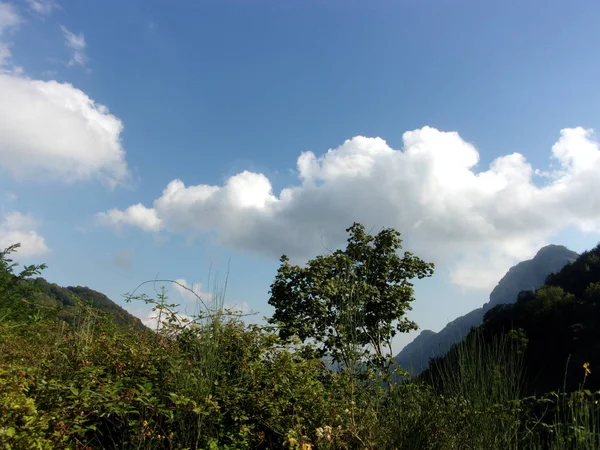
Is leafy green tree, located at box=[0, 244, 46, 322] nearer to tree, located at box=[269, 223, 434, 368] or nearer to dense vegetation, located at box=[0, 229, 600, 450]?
dense vegetation, located at box=[0, 229, 600, 450]

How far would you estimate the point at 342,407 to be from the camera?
3723 mm

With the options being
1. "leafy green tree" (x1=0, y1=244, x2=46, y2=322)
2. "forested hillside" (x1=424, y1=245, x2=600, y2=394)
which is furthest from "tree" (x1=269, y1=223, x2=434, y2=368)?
"forested hillside" (x1=424, y1=245, x2=600, y2=394)

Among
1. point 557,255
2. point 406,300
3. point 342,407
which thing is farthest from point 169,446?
point 557,255

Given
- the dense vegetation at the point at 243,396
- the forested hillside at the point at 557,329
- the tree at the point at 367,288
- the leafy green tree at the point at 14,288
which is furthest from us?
the forested hillside at the point at 557,329

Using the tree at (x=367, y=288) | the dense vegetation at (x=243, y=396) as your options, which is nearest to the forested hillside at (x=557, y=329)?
the tree at (x=367, y=288)

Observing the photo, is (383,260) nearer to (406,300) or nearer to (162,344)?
(406,300)

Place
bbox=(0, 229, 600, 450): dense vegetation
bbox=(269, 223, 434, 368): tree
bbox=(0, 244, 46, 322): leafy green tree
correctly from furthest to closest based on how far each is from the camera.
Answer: bbox=(269, 223, 434, 368): tree, bbox=(0, 244, 46, 322): leafy green tree, bbox=(0, 229, 600, 450): dense vegetation

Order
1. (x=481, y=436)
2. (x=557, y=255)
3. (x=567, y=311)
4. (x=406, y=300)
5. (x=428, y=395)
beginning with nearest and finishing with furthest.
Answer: (x=481, y=436), (x=428, y=395), (x=406, y=300), (x=567, y=311), (x=557, y=255)

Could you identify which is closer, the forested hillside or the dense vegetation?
the dense vegetation

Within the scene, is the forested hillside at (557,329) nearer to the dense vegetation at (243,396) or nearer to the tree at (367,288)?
the tree at (367,288)

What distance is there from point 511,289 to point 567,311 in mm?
121355

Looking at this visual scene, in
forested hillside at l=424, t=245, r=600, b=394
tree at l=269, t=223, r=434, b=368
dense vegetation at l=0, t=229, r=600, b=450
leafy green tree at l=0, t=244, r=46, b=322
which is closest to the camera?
dense vegetation at l=0, t=229, r=600, b=450

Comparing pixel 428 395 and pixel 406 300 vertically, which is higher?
pixel 406 300

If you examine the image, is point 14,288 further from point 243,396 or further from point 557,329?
point 557,329
